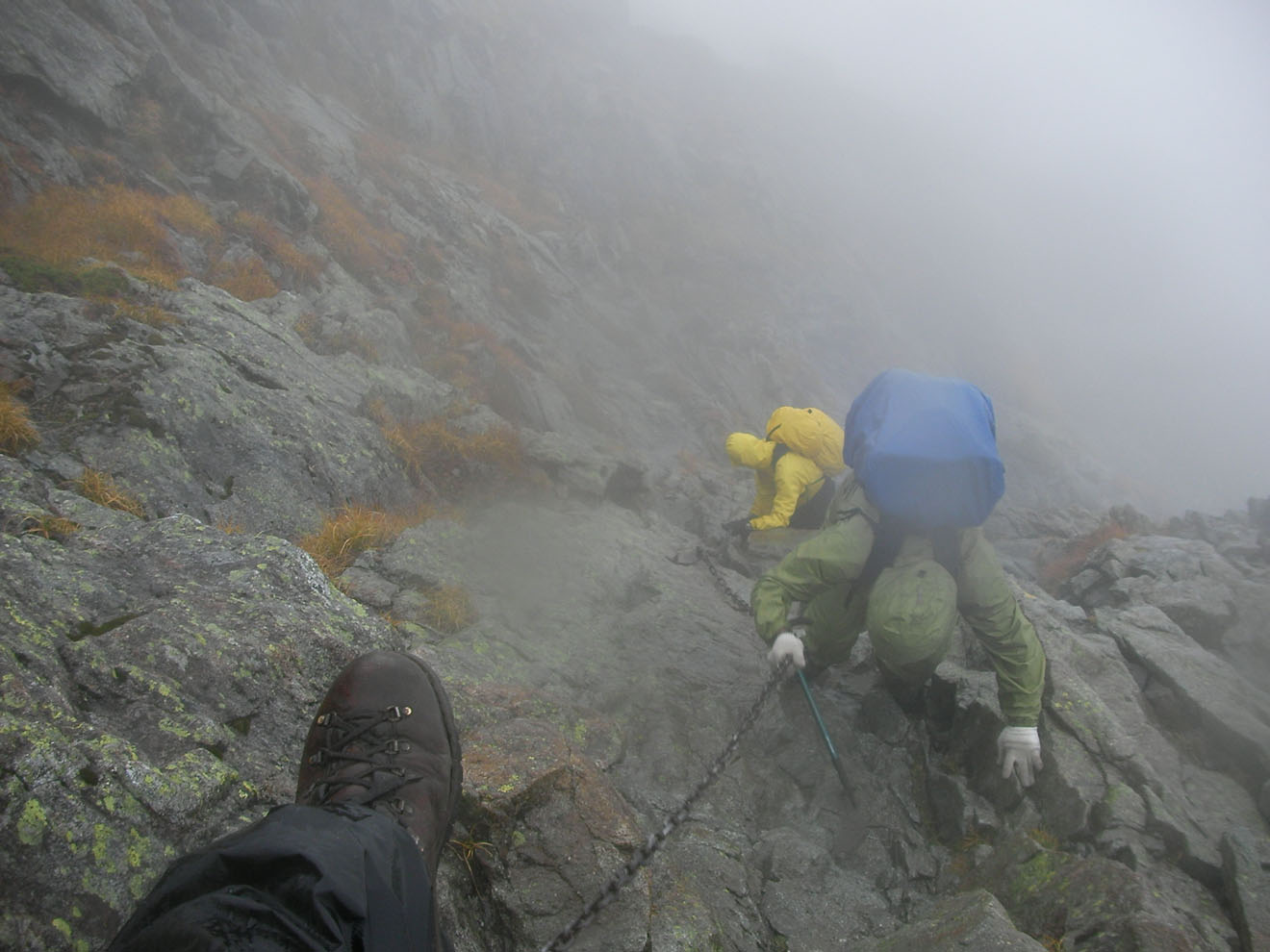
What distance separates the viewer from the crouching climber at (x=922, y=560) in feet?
14.1

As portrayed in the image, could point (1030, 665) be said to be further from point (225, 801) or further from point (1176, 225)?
point (1176, 225)

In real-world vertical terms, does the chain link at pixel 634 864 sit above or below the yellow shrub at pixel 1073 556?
above

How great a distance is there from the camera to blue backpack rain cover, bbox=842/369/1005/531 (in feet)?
14.0

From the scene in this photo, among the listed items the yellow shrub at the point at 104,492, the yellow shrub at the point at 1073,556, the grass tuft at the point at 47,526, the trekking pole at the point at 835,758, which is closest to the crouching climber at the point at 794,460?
the trekking pole at the point at 835,758

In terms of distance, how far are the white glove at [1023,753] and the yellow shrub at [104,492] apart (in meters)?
6.21

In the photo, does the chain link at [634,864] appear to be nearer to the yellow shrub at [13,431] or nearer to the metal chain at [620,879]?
the metal chain at [620,879]

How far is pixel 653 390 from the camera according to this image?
20.0 metres

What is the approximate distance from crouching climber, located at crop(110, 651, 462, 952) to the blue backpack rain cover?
10.1ft

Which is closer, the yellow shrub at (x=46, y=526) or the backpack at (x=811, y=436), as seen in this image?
the yellow shrub at (x=46, y=526)

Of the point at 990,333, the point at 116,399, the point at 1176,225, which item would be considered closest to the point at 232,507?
the point at 116,399

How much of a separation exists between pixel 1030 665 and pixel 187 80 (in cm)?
1743

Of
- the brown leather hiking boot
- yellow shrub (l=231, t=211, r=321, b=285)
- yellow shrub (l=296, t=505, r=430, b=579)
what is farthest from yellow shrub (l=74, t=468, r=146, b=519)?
yellow shrub (l=231, t=211, r=321, b=285)

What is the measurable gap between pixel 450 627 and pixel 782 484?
13.3 feet

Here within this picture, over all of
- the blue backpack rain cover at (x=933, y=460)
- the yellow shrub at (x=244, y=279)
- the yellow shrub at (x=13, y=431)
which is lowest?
the yellow shrub at (x=244, y=279)
